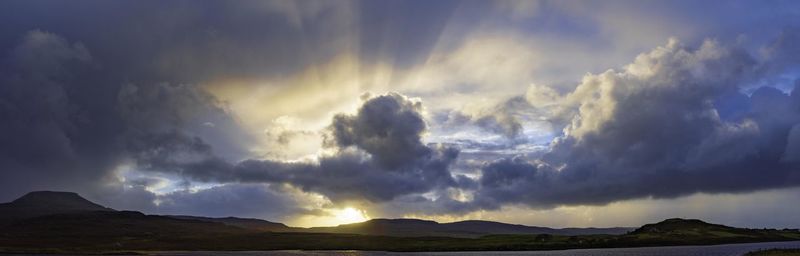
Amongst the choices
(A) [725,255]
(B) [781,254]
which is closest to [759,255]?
(B) [781,254]

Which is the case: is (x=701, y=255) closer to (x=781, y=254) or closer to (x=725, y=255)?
(x=725, y=255)

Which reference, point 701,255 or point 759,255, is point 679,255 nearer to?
point 701,255

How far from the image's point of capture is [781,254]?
132m

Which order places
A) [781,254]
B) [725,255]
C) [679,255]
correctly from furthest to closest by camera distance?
1. [679,255]
2. [725,255]
3. [781,254]

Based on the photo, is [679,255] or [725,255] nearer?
[725,255]

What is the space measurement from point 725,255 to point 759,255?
51317 mm

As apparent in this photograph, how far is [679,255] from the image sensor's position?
655 feet

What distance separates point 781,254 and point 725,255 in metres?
57.2

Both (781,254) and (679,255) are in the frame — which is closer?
(781,254)

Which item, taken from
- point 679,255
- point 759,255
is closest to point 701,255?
point 679,255

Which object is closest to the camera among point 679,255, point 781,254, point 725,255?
point 781,254

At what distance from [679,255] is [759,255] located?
63067mm

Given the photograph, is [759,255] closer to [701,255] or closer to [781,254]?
[781,254]

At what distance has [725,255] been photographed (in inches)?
7318
